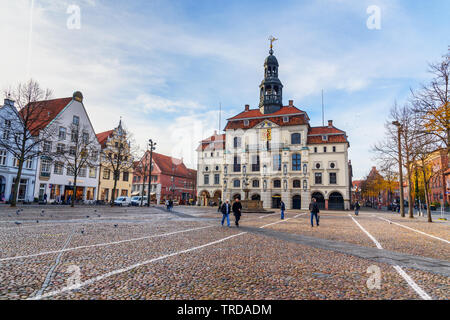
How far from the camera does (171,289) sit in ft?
15.3

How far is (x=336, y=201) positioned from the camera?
51.6m

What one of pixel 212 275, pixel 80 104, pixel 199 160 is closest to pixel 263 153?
pixel 199 160

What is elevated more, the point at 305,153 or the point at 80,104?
the point at 80,104

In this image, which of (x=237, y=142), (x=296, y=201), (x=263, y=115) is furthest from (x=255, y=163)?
(x=296, y=201)

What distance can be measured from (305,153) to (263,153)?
8.39 meters

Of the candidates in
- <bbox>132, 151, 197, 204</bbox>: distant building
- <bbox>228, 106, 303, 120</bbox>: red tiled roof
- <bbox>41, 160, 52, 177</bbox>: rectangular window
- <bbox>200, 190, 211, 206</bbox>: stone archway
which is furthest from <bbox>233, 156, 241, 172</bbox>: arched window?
<bbox>41, 160, 52, 177</bbox>: rectangular window

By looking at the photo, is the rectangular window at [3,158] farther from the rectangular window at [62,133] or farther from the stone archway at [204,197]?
the stone archway at [204,197]

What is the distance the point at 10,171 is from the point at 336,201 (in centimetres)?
5114

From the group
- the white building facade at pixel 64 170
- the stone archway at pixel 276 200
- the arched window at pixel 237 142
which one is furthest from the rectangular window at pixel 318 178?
the white building facade at pixel 64 170

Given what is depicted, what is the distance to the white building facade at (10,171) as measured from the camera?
121ft

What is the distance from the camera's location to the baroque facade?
172ft

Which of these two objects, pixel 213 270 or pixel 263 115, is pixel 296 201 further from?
pixel 213 270

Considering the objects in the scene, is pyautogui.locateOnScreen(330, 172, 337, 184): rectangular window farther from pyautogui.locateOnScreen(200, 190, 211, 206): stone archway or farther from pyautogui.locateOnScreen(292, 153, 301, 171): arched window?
pyautogui.locateOnScreen(200, 190, 211, 206): stone archway
